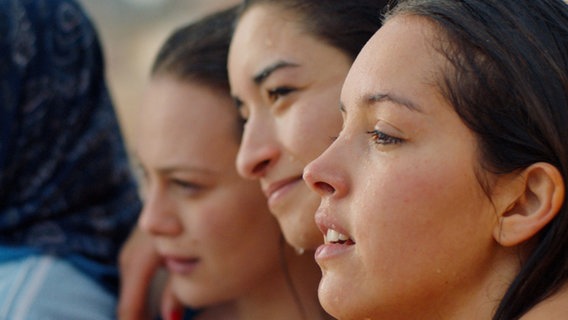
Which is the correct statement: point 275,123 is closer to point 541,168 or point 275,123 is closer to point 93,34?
point 541,168

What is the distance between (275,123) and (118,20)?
10798 mm

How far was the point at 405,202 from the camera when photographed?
1516 mm

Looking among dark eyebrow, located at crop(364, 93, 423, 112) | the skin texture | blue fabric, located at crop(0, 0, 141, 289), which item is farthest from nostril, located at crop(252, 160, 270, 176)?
blue fabric, located at crop(0, 0, 141, 289)

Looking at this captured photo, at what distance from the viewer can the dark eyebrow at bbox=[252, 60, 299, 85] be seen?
207cm

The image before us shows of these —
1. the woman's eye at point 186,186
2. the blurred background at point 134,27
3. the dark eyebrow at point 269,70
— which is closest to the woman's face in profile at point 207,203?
the woman's eye at point 186,186

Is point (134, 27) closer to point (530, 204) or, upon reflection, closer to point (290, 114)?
point (290, 114)

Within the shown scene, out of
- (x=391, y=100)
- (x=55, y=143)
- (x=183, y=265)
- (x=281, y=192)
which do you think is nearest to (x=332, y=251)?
(x=391, y=100)

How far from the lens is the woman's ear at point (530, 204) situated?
1.47 metres

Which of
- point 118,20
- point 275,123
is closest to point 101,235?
point 275,123

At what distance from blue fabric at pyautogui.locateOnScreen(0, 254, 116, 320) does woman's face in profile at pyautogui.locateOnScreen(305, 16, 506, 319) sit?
137cm

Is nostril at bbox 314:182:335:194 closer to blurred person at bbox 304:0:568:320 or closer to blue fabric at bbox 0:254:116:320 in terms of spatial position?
blurred person at bbox 304:0:568:320

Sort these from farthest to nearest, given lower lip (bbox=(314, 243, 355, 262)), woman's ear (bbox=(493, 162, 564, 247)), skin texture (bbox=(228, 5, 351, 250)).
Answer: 1. skin texture (bbox=(228, 5, 351, 250))
2. lower lip (bbox=(314, 243, 355, 262))
3. woman's ear (bbox=(493, 162, 564, 247))

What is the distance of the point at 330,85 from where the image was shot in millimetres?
2043

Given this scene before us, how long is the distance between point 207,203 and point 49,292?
1.98 ft
